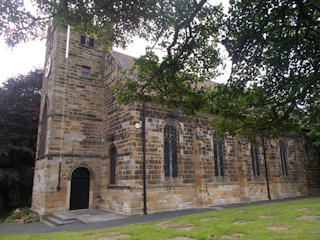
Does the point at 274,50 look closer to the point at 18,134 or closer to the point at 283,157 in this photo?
the point at 283,157

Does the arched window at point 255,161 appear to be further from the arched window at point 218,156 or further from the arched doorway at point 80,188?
the arched doorway at point 80,188

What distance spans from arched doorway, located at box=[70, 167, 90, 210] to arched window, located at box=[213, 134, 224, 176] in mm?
8456

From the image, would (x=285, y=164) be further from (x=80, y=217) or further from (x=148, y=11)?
(x=148, y=11)

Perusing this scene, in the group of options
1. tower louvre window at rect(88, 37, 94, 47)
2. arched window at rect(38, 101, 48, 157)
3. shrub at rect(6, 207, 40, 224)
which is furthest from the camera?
tower louvre window at rect(88, 37, 94, 47)

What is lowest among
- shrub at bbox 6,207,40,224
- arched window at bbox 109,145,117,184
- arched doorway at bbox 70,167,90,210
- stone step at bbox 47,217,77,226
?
shrub at bbox 6,207,40,224

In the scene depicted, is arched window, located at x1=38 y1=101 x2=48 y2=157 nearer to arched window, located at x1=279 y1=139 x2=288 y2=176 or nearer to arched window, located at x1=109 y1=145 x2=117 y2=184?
arched window, located at x1=109 y1=145 x2=117 y2=184

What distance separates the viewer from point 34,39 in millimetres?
8500

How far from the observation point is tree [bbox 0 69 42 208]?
18938mm

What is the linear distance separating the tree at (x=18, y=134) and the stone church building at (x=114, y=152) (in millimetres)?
3896

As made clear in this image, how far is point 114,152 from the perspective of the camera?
15156mm

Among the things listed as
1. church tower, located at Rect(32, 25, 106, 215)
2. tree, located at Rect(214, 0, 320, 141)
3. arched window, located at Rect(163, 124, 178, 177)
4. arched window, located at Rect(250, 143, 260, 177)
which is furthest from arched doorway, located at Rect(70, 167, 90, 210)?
arched window, located at Rect(250, 143, 260, 177)

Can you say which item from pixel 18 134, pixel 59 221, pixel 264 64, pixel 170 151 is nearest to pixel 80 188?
pixel 59 221

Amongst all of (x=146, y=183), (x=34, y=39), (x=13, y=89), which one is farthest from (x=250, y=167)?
(x=13, y=89)

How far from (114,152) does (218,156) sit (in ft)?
23.6
